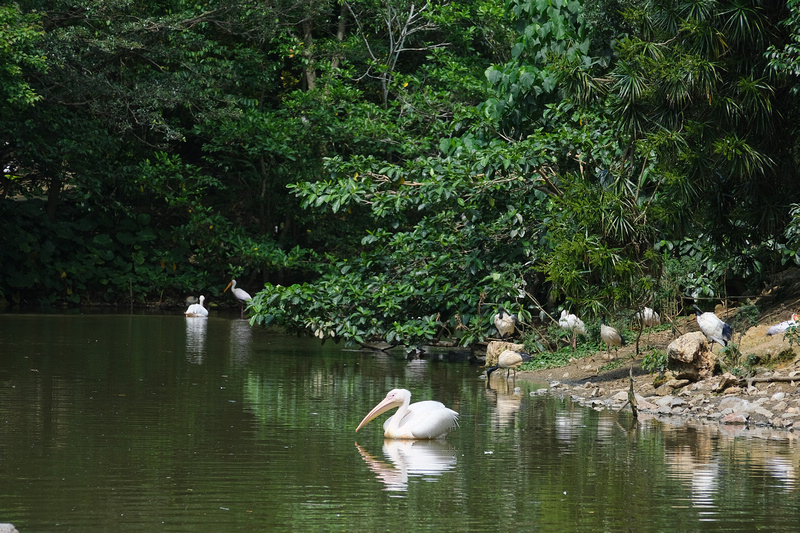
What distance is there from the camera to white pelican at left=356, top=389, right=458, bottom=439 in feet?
32.2

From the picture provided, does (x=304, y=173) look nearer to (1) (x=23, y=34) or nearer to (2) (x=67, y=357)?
(1) (x=23, y=34)

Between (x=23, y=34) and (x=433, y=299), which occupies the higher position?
(x=23, y=34)

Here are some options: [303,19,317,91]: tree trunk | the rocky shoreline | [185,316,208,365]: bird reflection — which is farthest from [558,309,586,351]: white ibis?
[303,19,317,91]: tree trunk

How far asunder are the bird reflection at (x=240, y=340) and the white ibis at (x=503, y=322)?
4.01 meters

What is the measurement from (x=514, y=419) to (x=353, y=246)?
1897 centimetres

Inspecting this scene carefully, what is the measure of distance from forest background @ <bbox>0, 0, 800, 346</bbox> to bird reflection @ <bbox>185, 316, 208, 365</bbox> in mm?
1373

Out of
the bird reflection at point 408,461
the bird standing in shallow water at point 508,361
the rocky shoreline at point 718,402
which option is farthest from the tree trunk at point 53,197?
the bird reflection at point 408,461

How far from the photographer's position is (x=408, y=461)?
8859 mm

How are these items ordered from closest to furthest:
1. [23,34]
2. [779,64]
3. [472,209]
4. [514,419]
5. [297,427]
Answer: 1. [297,427]
2. [514,419]
3. [779,64]
4. [472,209]
5. [23,34]

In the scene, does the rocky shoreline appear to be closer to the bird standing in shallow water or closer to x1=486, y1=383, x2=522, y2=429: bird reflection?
x1=486, y1=383, x2=522, y2=429: bird reflection

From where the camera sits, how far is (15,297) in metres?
29.8

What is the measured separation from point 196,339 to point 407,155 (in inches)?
253

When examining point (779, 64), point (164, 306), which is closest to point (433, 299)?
point (779, 64)

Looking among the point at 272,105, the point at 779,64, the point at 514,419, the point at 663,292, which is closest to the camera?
the point at 514,419
